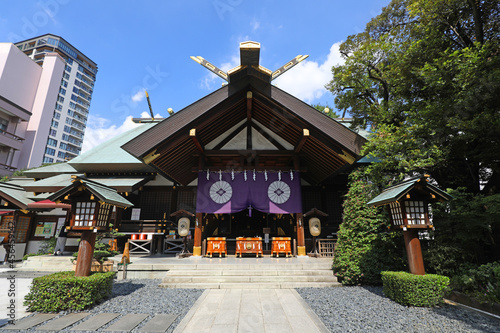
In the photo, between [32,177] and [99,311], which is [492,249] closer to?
[99,311]

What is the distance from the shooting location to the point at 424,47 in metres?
7.88

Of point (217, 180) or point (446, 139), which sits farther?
point (217, 180)

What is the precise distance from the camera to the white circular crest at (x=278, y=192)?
11.1 metres

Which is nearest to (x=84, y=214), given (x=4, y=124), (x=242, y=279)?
(x=242, y=279)

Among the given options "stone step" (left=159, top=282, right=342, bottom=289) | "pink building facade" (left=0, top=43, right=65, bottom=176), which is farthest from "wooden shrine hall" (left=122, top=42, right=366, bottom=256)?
"pink building facade" (left=0, top=43, right=65, bottom=176)

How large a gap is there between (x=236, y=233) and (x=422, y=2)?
13267 millimetres

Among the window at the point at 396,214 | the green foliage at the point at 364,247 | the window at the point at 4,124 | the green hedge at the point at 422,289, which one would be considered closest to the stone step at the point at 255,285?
the green foliage at the point at 364,247

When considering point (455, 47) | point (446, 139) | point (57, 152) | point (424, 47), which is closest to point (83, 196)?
point (446, 139)

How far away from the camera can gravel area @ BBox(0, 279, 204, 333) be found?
16.8 ft

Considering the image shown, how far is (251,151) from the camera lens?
11.6 meters

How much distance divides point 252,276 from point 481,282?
578 cm

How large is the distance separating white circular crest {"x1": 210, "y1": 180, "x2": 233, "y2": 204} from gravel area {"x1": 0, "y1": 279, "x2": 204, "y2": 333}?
450cm

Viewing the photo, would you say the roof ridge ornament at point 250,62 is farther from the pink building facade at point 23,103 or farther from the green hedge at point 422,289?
the pink building facade at point 23,103

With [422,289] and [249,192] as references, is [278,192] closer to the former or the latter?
[249,192]
